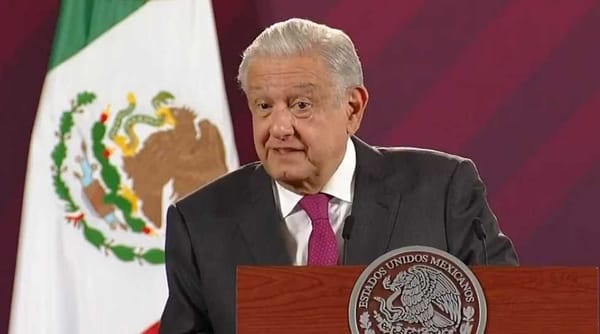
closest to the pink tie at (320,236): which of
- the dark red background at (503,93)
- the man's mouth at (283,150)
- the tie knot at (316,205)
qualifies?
the tie knot at (316,205)

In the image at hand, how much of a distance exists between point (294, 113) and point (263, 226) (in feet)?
0.81

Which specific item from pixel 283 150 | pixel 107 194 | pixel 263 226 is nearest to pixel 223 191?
pixel 263 226

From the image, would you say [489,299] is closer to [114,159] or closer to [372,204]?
[372,204]

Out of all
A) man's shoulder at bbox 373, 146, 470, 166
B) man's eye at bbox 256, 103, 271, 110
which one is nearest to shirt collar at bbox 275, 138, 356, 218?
man's shoulder at bbox 373, 146, 470, 166

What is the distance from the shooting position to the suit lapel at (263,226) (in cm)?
207

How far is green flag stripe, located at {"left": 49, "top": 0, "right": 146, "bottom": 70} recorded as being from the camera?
333cm

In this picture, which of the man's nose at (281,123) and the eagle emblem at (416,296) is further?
the man's nose at (281,123)

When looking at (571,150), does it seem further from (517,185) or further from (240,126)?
(240,126)

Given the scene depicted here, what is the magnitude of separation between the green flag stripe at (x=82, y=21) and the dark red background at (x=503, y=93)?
341 millimetres

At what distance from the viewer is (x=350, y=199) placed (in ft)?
7.04

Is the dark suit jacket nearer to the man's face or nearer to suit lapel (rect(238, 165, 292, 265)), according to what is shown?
suit lapel (rect(238, 165, 292, 265))

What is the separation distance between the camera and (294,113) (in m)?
1.99

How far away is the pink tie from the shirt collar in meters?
0.04

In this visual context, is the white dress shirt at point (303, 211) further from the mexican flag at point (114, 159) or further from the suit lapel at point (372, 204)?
the mexican flag at point (114, 159)
